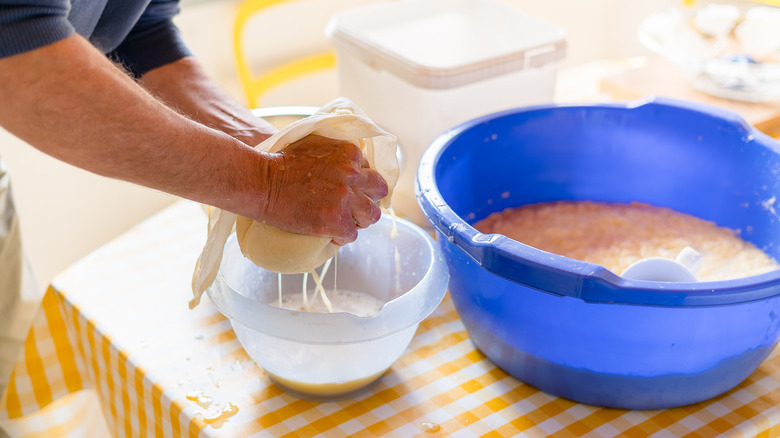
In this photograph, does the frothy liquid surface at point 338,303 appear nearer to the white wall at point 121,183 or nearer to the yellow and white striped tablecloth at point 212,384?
the yellow and white striped tablecloth at point 212,384

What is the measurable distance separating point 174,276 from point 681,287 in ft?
2.50

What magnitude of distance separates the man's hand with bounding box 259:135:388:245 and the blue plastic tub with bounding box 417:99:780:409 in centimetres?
12

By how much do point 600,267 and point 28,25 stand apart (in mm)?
607

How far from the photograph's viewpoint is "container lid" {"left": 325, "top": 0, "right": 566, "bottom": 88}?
4.07 ft

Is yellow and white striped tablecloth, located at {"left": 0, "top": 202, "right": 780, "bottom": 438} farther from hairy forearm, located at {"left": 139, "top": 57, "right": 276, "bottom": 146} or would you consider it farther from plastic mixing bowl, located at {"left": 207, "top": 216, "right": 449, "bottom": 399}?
hairy forearm, located at {"left": 139, "top": 57, "right": 276, "bottom": 146}

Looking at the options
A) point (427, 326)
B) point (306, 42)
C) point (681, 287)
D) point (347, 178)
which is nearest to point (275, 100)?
point (306, 42)

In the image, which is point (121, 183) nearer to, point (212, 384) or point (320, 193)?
point (212, 384)

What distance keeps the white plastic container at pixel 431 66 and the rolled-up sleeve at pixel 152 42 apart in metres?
0.36

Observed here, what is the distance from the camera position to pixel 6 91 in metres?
0.70

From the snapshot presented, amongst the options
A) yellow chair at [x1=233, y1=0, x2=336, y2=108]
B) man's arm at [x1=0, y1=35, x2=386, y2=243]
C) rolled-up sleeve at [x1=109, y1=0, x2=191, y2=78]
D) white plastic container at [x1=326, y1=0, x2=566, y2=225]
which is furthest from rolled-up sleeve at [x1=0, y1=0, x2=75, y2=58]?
yellow chair at [x1=233, y1=0, x2=336, y2=108]

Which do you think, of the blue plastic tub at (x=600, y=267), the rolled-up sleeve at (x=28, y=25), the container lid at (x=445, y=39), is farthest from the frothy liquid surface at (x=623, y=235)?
the rolled-up sleeve at (x=28, y=25)

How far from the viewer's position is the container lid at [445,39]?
1.24 m

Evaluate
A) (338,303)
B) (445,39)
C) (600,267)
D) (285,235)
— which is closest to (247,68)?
(445,39)

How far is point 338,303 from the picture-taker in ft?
3.33
